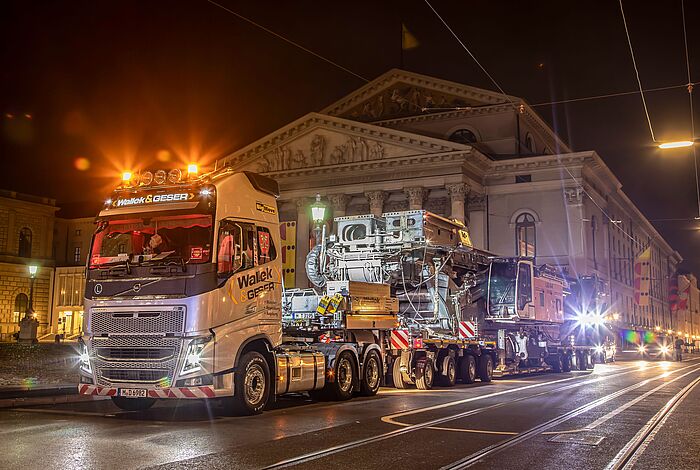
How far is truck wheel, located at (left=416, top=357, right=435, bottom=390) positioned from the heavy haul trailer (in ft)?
19.5

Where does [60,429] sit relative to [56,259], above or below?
below

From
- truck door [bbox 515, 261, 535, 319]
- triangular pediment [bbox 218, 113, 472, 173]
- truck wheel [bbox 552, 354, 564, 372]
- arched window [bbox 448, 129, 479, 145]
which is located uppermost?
arched window [bbox 448, 129, 479, 145]

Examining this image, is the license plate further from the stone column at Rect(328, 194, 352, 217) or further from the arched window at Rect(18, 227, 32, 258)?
the arched window at Rect(18, 227, 32, 258)

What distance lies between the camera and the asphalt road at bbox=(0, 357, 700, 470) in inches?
312

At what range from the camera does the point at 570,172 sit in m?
51.2

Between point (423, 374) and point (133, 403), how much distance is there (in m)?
8.14

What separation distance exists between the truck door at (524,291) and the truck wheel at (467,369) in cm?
274

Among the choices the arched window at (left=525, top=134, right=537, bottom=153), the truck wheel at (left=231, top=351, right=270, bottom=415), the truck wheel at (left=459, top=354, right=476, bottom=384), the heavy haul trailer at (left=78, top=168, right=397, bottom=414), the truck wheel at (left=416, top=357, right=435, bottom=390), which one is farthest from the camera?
the arched window at (left=525, top=134, right=537, bottom=153)

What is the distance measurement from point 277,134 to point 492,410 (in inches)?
1750

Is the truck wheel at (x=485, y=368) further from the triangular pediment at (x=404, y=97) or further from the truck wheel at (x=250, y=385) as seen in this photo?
the triangular pediment at (x=404, y=97)

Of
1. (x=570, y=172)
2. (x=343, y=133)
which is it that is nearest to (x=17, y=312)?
(x=343, y=133)

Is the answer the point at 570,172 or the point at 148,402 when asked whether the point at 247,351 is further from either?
the point at 570,172

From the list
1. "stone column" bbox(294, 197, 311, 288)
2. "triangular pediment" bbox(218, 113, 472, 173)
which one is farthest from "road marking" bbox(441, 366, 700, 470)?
"stone column" bbox(294, 197, 311, 288)

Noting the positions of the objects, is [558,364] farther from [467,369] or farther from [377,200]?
[377,200]
